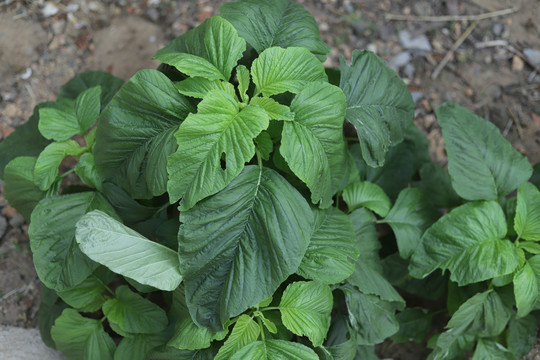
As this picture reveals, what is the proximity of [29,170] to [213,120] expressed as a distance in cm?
82

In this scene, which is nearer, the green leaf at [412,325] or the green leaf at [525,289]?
the green leaf at [525,289]

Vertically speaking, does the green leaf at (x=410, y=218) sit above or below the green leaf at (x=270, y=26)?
below

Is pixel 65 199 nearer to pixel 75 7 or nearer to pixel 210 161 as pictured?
pixel 210 161

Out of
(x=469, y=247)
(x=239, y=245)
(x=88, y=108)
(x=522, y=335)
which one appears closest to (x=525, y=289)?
(x=469, y=247)

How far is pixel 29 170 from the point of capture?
1.87 meters

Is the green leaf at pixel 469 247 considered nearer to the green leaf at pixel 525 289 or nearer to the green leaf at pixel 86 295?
the green leaf at pixel 525 289

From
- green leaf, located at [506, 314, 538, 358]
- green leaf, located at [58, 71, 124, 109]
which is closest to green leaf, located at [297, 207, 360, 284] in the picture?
green leaf, located at [506, 314, 538, 358]

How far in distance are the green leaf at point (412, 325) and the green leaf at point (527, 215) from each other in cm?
51

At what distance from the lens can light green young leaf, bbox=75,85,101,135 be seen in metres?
1.85

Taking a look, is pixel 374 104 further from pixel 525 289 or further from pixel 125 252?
pixel 125 252

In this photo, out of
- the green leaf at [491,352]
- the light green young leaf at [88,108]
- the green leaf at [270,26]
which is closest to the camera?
the green leaf at [270,26]

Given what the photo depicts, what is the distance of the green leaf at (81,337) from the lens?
182 cm

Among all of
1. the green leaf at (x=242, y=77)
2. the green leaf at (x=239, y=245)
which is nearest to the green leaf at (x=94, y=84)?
the green leaf at (x=242, y=77)

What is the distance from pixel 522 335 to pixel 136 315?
57.8 inches
